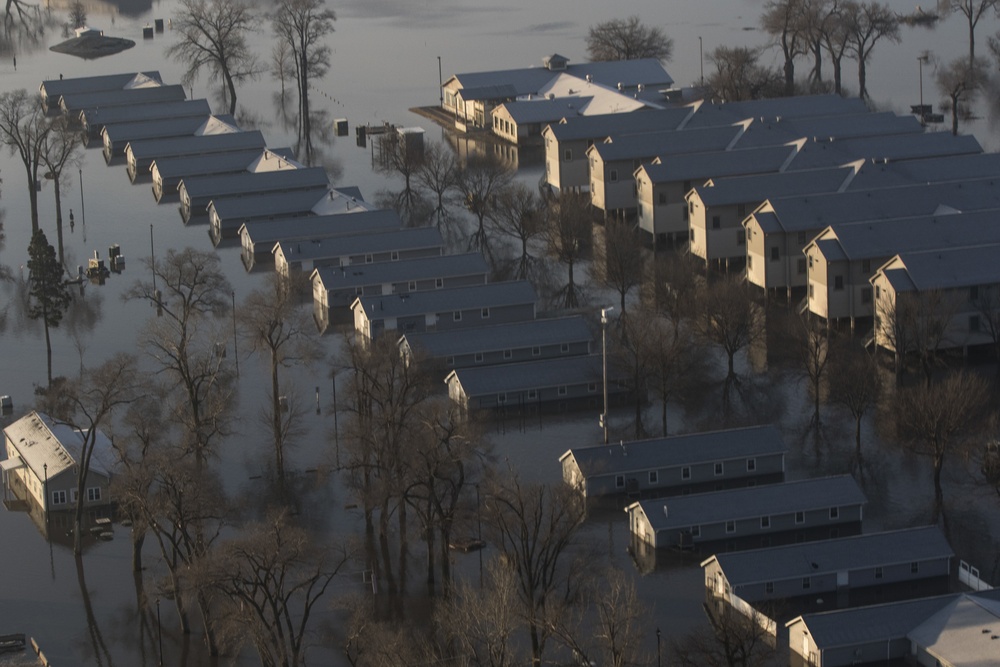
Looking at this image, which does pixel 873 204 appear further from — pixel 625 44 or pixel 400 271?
pixel 625 44

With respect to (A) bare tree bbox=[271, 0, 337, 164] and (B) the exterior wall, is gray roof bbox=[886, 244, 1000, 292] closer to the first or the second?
(B) the exterior wall

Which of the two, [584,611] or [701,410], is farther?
[701,410]

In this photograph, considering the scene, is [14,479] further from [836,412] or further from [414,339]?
[836,412]

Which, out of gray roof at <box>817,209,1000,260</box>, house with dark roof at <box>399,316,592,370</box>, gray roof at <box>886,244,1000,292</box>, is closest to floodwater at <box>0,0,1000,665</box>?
house with dark roof at <box>399,316,592,370</box>

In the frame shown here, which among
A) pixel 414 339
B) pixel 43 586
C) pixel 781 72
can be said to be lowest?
pixel 43 586

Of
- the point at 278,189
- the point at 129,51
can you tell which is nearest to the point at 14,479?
the point at 278,189

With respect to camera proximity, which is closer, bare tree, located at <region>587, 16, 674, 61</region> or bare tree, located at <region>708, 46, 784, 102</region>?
bare tree, located at <region>708, 46, 784, 102</region>
